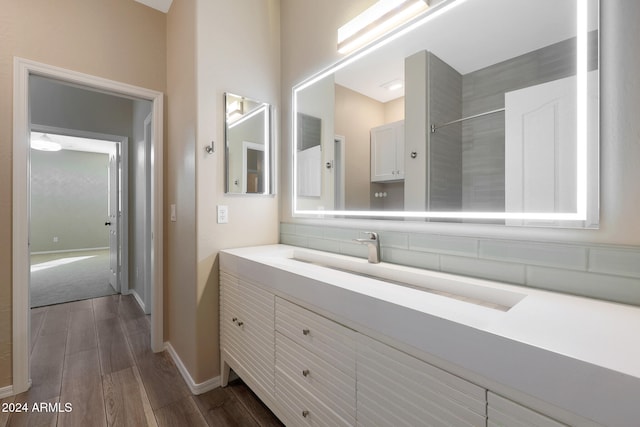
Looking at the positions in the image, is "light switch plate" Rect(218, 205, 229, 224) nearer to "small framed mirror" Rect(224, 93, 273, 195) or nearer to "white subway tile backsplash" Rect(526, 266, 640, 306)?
"small framed mirror" Rect(224, 93, 273, 195)

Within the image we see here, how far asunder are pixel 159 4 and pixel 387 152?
2199 mm

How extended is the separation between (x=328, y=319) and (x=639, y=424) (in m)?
0.76

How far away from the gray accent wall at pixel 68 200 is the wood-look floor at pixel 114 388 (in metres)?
5.59

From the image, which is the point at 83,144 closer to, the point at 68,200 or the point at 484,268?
the point at 68,200

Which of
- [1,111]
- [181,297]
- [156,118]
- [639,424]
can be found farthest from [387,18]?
[1,111]

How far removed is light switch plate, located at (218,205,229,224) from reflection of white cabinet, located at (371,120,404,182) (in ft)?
3.15

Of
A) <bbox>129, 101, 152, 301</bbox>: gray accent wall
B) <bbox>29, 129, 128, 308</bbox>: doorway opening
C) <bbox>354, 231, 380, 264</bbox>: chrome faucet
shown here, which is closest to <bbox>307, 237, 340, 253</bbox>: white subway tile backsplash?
<bbox>354, 231, 380, 264</bbox>: chrome faucet

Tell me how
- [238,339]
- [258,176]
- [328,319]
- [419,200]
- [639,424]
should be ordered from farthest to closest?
[258,176] < [238,339] < [419,200] < [328,319] < [639,424]

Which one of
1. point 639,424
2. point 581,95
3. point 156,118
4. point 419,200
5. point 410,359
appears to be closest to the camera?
point 639,424

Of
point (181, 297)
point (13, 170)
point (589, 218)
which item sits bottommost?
point (181, 297)

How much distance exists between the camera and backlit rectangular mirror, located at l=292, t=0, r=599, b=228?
3.00ft

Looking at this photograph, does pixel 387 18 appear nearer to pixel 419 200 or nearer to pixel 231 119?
pixel 419 200

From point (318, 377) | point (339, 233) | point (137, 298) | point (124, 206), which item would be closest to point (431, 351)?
point (318, 377)

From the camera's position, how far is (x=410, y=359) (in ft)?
2.56
